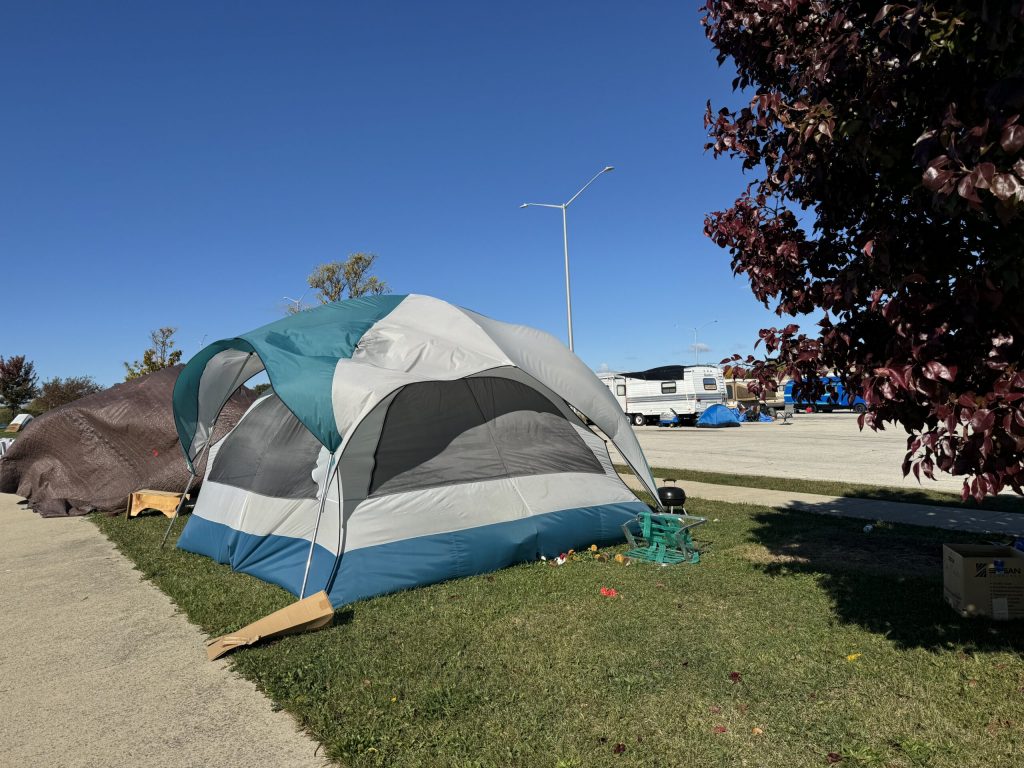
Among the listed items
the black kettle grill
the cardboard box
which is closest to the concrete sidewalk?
the black kettle grill

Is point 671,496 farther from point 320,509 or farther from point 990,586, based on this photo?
point 320,509

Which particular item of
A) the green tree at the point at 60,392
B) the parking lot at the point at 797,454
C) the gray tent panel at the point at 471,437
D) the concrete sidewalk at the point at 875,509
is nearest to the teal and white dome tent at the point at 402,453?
the gray tent panel at the point at 471,437

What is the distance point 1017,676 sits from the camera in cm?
397

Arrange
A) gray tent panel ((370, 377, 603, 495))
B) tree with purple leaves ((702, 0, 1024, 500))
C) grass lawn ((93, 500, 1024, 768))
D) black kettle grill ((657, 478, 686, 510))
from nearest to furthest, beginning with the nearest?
tree with purple leaves ((702, 0, 1024, 500)) → grass lawn ((93, 500, 1024, 768)) → gray tent panel ((370, 377, 603, 495)) → black kettle grill ((657, 478, 686, 510))

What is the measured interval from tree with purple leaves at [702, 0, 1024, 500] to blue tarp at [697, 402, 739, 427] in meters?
28.0

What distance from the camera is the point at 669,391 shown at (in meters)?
34.0

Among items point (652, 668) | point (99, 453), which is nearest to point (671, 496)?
point (652, 668)

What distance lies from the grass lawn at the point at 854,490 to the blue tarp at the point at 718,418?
17.7 m

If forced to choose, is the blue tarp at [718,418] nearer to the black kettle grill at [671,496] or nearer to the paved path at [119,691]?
the black kettle grill at [671,496]

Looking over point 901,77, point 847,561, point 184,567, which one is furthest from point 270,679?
point 847,561

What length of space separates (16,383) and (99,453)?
47.1 meters

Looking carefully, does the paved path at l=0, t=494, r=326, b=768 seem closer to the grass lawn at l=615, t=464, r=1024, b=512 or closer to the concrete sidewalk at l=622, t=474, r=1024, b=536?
the concrete sidewalk at l=622, t=474, r=1024, b=536

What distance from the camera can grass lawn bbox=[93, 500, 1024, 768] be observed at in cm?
339

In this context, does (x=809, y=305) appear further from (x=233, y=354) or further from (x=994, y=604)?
(x=233, y=354)
